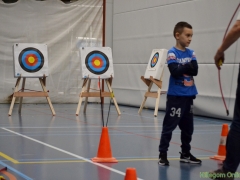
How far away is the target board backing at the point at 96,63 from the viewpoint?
824 centimetres

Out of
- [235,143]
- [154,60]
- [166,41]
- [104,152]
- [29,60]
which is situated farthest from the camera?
[166,41]

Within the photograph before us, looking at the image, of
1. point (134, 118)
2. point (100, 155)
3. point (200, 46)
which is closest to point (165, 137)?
point (100, 155)

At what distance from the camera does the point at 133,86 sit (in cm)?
1007

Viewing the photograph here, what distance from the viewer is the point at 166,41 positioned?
8.95 meters

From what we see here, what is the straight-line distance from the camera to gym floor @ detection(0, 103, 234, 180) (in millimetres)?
3354

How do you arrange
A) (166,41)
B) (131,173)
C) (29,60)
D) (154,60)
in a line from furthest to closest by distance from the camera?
→ (166,41)
(154,60)
(29,60)
(131,173)

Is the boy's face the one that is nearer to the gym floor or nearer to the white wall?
the gym floor

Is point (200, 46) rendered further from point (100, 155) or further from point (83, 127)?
point (100, 155)

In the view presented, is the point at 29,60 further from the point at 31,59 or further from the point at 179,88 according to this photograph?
the point at 179,88

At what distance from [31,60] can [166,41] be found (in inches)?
98.6

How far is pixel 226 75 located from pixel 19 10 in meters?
4.81

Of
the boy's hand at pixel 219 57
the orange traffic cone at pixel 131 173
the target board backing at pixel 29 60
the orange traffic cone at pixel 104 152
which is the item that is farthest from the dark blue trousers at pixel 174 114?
the target board backing at pixel 29 60

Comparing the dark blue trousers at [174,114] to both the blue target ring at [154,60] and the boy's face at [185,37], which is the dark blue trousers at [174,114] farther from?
the blue target ring at [154,60]

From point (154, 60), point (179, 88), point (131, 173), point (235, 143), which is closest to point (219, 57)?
point (235, 143)
